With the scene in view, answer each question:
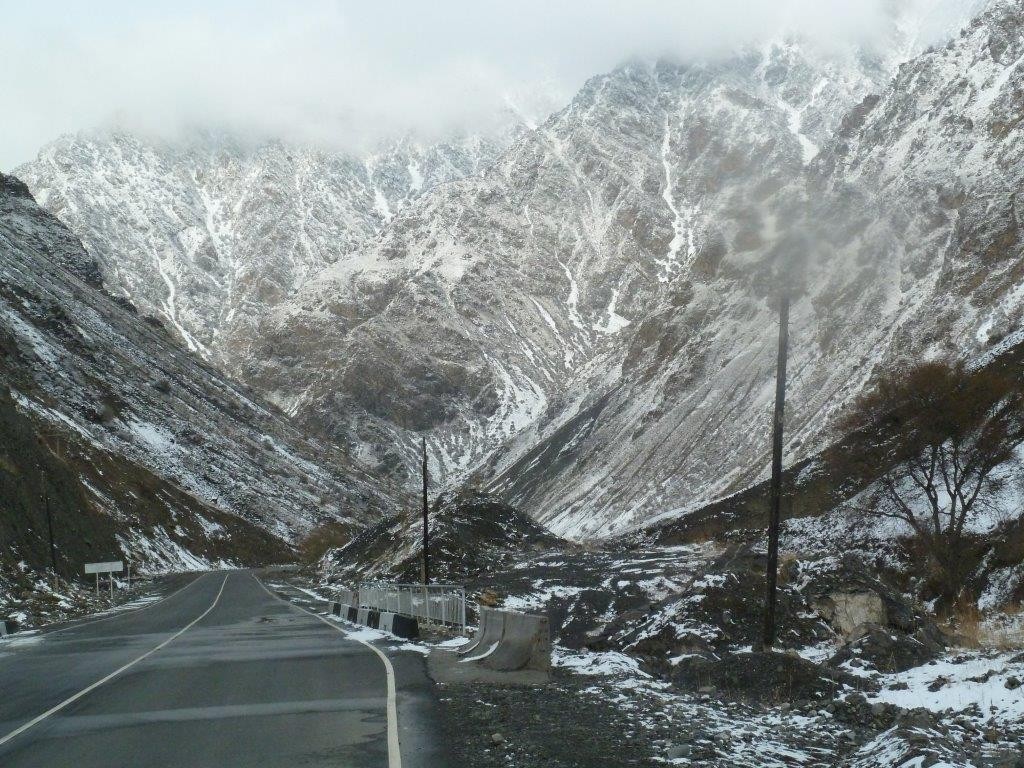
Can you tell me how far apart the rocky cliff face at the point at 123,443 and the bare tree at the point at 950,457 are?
4171 cm

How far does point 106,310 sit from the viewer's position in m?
145

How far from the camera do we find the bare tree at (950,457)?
118 ft

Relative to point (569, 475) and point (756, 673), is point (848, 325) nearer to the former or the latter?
point (569, 475)

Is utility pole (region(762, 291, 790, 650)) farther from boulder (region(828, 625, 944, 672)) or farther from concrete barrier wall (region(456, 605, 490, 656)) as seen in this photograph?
concrete barrier wall (region(456, 605, 490, 656))

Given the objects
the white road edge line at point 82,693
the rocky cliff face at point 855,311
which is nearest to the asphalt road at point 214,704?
the white road edge line at point 82,693

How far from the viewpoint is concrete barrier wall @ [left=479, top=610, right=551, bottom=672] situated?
658 inches

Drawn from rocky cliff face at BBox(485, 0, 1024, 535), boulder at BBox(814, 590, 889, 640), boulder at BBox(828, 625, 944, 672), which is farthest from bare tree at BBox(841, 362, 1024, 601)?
boulder at BBox(828, 625, 944, 672)

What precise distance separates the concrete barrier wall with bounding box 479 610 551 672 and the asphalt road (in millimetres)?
1387

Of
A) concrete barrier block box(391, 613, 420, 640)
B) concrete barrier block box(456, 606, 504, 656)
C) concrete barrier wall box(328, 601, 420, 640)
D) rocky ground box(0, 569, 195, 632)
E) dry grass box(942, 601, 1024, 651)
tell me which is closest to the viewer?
dry grass box(942, 601, 1024, 651)

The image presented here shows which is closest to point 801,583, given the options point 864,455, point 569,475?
point 864,455

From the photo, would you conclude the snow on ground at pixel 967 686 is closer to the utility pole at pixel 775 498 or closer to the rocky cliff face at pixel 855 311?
the utility pole at pixel 775 498

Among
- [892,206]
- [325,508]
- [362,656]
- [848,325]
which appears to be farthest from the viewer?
[325,508]

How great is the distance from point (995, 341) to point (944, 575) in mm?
38236

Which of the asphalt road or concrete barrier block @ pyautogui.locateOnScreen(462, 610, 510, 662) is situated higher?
concrete barrier block @ pyautogui.locateOnScreen(462, 610, 510, 662)
